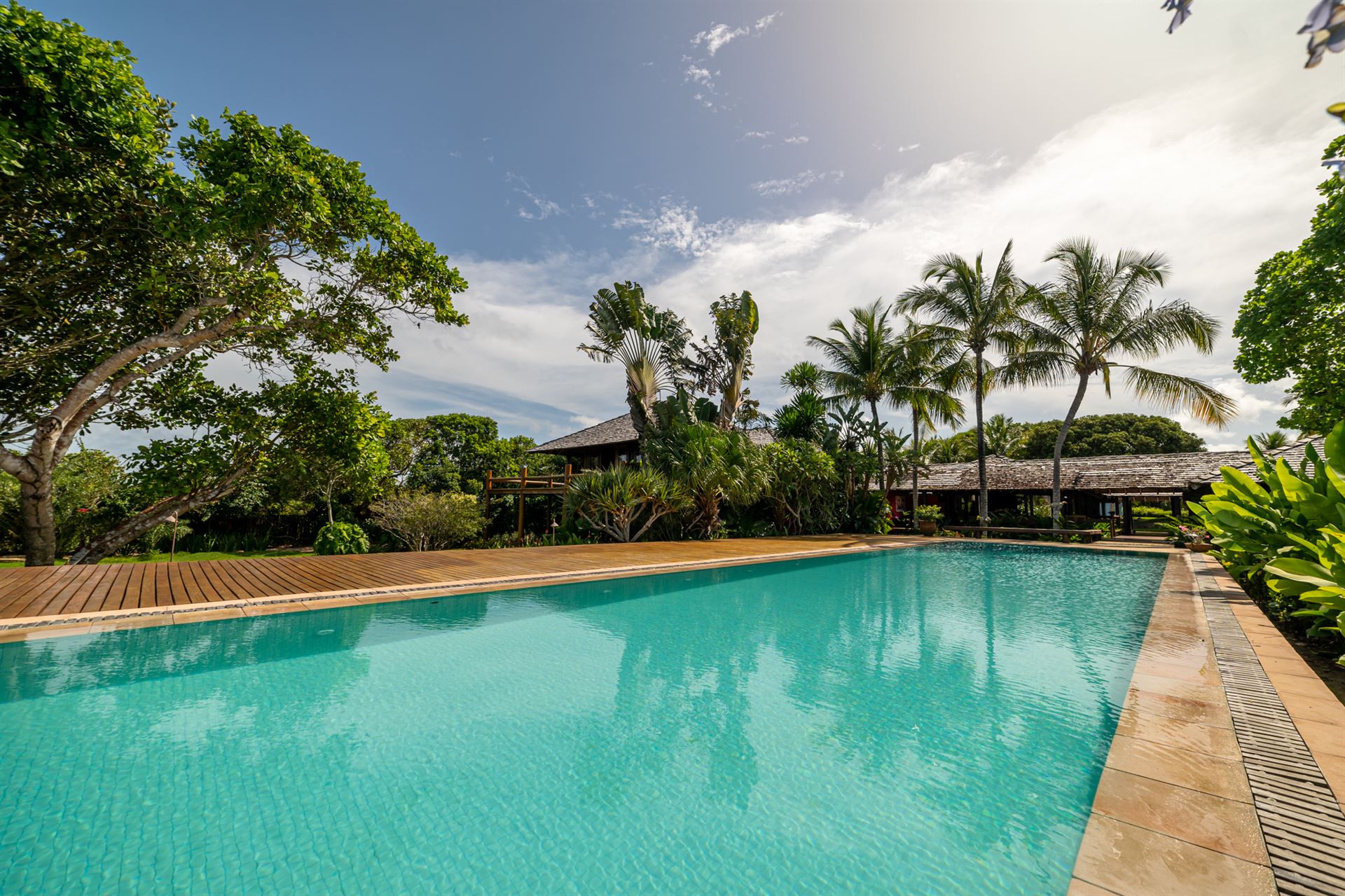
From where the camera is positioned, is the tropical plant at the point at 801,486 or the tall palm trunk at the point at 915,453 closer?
the tropical plant at the point at 801,486

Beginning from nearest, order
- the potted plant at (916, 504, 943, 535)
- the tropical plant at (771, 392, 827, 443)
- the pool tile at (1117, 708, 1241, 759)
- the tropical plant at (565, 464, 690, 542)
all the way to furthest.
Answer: the pool tile at (1117, 708, 1241, 759) < the tropical plant at (565, 464, 690, 542) < the tropical plant at (771, 392, 827, 443) < the potted plant at (916, 504, 943, 535)

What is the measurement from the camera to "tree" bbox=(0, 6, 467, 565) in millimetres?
6488

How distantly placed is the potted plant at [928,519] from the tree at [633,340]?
12814 millimetres

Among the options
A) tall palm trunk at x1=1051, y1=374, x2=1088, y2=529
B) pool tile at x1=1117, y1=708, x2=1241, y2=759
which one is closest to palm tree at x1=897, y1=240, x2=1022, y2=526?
tall palm trunk at x1=1051, y1=374, x2=1088, y2=529

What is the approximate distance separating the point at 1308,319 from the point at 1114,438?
3764 centimetres

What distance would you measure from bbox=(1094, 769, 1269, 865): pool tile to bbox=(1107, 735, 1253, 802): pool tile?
0.07m

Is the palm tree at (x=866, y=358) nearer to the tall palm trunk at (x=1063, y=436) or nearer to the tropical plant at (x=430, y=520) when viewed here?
the tall palm trunk at (x=1063, y=436)

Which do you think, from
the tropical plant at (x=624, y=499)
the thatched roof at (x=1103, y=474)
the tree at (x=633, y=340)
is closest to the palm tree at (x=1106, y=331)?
the thatched roof at (x=1103, y=474)

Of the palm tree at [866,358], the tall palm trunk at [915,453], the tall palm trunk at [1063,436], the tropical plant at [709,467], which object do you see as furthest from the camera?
the tall palm trunk at [915,453]

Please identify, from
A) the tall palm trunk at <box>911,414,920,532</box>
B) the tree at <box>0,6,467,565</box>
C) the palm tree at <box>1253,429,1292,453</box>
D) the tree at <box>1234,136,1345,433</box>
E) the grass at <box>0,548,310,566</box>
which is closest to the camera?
the tree at <box>0,6,467,565</box>

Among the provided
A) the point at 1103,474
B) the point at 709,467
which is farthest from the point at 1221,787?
the point at 1103,474

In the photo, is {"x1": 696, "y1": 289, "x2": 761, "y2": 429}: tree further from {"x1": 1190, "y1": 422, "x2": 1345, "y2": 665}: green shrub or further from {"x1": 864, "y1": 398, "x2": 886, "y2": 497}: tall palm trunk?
{"x1": 1190, "y1": 422, "x2": 1345, "y2": 665}: green shrub

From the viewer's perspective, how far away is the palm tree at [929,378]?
2008 cm

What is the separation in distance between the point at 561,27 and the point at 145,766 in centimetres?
1178
